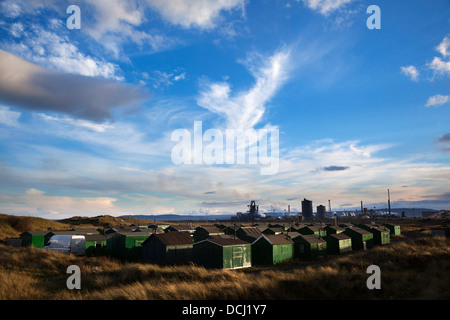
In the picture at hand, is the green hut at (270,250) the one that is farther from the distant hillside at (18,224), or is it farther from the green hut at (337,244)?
the distant hillside at (18,224)

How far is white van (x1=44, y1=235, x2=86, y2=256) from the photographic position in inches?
1491

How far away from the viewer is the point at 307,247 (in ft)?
124

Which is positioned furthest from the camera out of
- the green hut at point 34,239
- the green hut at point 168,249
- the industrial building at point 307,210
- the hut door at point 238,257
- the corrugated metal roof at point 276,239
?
the industrial building at point 307,210

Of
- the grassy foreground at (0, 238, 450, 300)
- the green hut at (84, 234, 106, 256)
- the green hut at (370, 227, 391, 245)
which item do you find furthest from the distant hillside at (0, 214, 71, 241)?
the green hut at (370, 227, 391, 245)

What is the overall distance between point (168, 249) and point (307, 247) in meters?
18.2

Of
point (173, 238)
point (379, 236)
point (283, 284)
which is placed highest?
point (283, 284)

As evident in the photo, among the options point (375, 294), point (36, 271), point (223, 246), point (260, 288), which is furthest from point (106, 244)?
point (375, 294)

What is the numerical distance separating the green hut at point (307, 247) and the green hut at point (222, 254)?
9.98 m

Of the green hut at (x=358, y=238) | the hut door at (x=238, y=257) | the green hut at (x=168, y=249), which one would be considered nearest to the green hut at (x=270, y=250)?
the hut door at (x=238, y=257)

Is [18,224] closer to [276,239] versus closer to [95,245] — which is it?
[95,245]

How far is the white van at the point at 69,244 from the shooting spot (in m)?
37.9


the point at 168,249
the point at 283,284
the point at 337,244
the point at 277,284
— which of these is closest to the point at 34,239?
the point at 168,249

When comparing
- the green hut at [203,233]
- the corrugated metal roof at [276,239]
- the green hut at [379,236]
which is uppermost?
the corrugated metal roof at [276,239]
